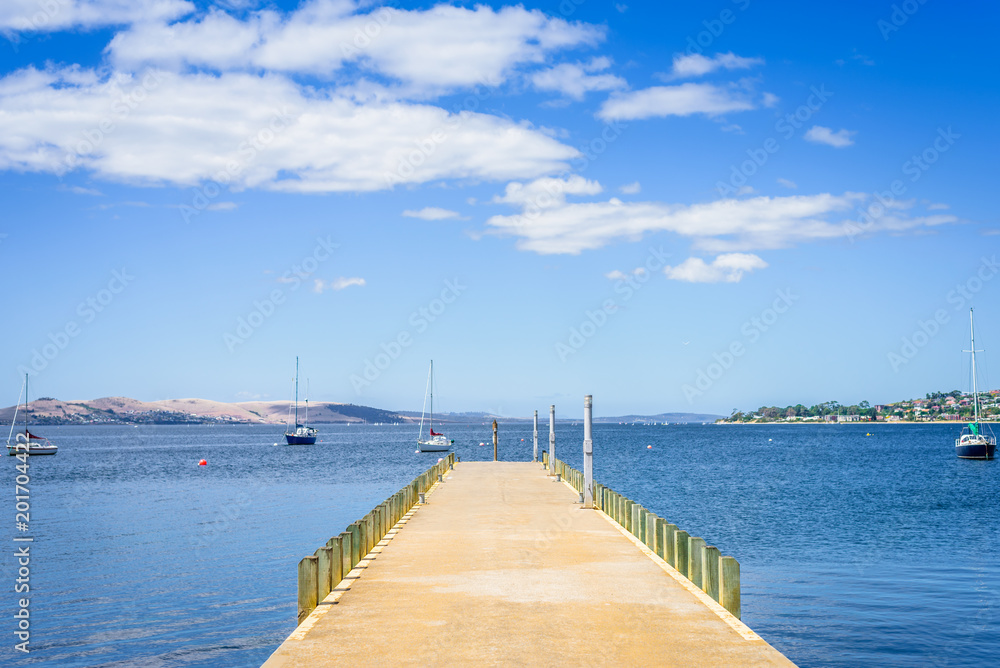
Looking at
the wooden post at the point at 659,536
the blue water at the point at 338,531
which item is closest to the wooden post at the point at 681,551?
the wooden post at the point at 659,536

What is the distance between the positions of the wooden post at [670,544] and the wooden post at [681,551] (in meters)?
0.20

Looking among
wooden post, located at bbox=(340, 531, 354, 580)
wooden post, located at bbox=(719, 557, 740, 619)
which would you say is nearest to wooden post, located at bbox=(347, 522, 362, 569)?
wooden post, located at bbox=(340, 531, 354, 580)

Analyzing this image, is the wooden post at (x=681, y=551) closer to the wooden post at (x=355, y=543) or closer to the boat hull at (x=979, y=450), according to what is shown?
the wooden post at (x=355, y=543)

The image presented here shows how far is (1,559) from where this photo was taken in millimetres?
30438

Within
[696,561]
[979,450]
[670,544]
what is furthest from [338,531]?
[979,450]

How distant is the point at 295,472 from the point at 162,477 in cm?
1168

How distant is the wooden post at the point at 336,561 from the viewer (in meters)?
14.8

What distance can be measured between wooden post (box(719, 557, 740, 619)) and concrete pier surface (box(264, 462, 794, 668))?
227mm

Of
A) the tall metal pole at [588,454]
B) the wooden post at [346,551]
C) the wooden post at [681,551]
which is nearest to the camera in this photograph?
the wooden post at [346,551]

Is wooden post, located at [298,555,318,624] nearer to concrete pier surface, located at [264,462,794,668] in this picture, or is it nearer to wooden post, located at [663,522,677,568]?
concrete pier surface, located at [264,462,794,668]

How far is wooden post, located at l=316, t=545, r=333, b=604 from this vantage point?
1380 centimetres

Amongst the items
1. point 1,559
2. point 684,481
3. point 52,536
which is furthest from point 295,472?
point 1,559

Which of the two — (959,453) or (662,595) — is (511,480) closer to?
(662,595)

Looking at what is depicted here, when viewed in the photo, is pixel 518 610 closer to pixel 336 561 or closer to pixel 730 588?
pixel 730 588
